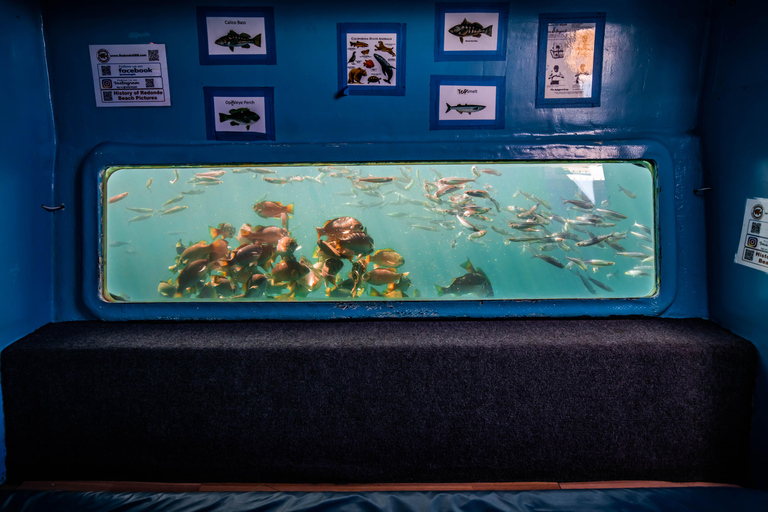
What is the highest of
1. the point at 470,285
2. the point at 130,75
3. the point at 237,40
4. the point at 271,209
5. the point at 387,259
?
the point at 237,40

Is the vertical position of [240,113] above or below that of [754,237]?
above

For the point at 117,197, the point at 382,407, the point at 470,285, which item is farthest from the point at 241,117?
the point at 470,285

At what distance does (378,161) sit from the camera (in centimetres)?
145

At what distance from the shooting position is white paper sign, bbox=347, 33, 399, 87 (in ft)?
4.67

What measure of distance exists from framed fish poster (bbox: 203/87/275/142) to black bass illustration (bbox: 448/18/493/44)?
2.50 feet

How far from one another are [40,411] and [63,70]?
1.30 metres

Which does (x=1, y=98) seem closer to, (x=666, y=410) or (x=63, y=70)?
(x=63, y=70)

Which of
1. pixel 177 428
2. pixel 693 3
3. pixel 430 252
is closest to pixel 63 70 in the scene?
pixel 177 428

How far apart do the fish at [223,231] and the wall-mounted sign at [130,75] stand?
0.69m

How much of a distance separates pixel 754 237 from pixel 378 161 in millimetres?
1364

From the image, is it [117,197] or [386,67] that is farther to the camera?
[117,197]

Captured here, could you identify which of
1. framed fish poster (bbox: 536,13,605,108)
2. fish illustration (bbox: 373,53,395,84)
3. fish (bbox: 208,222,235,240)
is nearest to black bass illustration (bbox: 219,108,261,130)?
fish illustration (bbox: 373,53,395,84)

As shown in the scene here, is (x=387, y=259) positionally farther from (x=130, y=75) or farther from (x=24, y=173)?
(x=24, y=173)

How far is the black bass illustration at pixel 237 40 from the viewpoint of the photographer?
1419 millimetres
